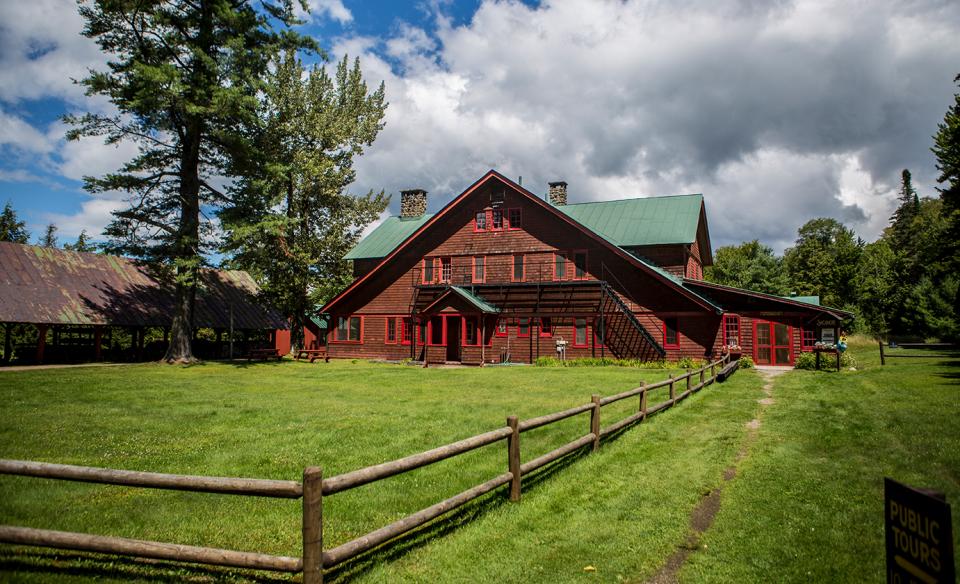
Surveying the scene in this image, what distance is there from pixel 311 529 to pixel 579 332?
26666 mm

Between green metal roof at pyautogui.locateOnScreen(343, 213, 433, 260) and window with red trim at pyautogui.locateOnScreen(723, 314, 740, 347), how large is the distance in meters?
20.5

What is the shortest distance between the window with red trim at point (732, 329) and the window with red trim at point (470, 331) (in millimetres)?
13146

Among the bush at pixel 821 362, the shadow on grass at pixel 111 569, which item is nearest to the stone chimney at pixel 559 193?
the bush at pixel 821 362

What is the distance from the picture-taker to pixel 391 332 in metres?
35.0

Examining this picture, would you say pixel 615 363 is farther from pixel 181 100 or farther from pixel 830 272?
pixel 830 272

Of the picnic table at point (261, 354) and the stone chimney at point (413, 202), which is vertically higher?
the stone chimney at point (413, 202)

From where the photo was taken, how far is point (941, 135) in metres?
30.3

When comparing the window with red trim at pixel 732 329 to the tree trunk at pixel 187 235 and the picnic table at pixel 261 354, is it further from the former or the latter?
the tree trunk at pixel 187 235

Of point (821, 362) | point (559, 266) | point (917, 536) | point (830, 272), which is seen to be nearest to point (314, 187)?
point (559, 266)

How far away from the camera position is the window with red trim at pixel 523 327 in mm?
31484

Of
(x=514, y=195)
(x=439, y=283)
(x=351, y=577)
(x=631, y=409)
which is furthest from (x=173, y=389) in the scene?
(x=514, y=195)

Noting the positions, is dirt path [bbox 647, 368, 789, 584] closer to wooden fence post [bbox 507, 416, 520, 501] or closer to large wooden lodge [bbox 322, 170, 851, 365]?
wooden fence post [bbox 507, 416, 520, 501]

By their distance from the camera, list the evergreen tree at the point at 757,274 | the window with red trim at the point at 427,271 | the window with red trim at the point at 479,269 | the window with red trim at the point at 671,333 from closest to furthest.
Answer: the window with red trim at the point at 671,333, the window with red trim at the point at 479,269, the window with red trim at the point at 427,271, the evergreen tree at the point at 757,274

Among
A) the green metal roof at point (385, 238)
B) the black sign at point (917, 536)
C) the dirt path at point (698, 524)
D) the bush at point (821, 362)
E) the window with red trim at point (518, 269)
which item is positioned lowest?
the dirt path at point (698, 524)
